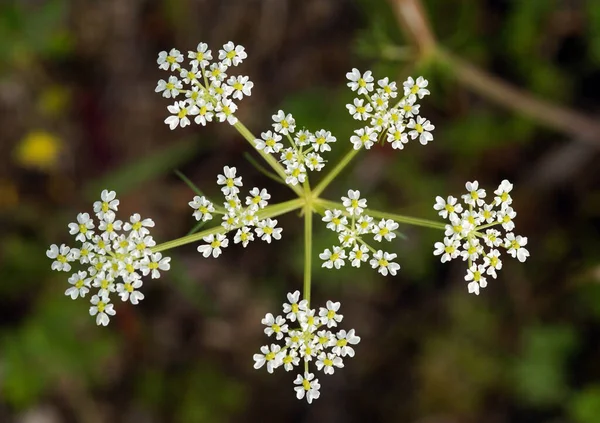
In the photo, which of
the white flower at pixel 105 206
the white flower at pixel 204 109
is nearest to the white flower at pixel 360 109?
the white flower at pixel 204 109

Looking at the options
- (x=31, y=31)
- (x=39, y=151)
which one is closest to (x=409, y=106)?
(x=31, y=31)

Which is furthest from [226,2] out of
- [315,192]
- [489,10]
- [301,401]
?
[301,401]

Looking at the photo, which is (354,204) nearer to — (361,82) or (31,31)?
(361,82)

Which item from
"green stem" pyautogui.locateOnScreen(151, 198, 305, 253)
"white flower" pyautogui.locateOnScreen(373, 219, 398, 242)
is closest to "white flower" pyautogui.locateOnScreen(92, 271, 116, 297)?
"green stem" pyautogui.locateOnScreen(151, 198, 305, 253)

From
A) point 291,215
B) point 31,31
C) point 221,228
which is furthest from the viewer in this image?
point 291,215

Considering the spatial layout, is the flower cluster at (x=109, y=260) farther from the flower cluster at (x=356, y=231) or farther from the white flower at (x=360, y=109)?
the white flower at (x=360, y=109)

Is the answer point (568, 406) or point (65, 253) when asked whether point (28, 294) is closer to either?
A: point (65, 253)

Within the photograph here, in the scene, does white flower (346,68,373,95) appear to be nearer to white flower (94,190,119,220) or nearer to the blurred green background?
white flower (94,190,119,220)
